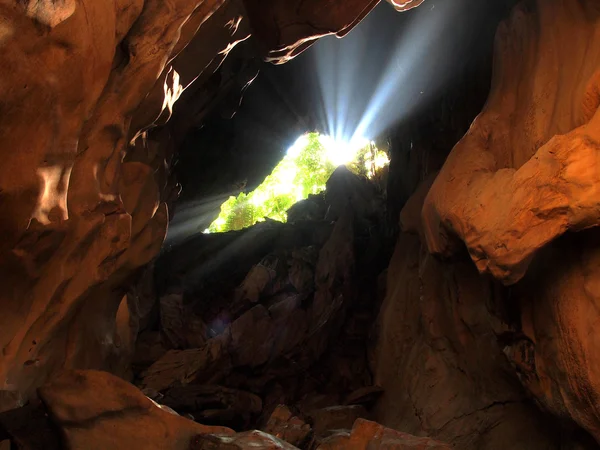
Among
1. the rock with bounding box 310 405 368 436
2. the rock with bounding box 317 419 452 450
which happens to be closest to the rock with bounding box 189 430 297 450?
the rock with bounding box 317 419 452 450

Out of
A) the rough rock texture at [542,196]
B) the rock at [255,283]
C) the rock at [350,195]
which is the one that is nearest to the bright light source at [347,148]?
the rock at [350,195]

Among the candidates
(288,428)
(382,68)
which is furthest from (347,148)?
(288,428)

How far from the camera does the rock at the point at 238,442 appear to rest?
12.8 feet

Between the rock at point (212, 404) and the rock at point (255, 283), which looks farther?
the rock at point (255, 283)

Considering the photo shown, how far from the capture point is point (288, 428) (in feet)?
18.9

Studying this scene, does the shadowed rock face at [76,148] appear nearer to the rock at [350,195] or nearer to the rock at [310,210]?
the rock at [350,195]

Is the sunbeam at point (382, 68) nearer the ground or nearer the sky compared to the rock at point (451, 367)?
nearer the sky

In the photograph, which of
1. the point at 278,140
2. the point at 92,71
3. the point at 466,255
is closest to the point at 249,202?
the point at 278,140

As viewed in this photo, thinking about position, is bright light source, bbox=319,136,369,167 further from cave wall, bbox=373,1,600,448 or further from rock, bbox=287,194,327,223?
cave wall, bbox=373,1,600,448

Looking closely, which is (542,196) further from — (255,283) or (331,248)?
(255,283)

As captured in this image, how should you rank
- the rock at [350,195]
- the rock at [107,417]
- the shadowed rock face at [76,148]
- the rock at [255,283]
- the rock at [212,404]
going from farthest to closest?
the rock at [350,195] < the rock at [255,283] < the rock at [212,404] < the rock at [107,417] < the shadowed rock face at [76,148]

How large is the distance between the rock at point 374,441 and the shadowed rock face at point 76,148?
309cm

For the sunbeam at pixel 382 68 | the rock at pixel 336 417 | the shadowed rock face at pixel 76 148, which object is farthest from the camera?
the sunbeam at pixel 382 68

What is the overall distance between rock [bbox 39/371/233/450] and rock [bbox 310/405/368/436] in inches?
154
